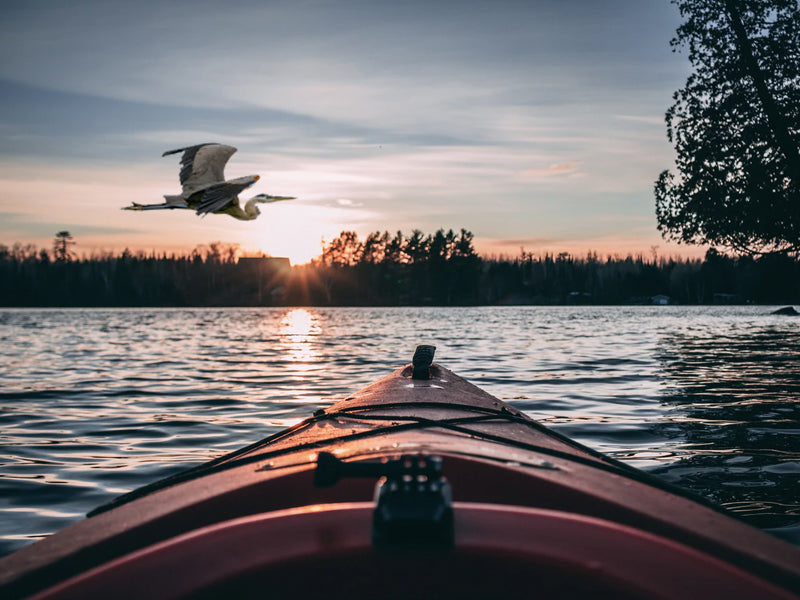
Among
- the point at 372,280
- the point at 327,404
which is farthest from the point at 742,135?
the point at 372,280

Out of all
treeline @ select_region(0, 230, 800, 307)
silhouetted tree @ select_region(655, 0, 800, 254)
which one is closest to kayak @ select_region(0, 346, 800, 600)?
silhouetted tree @ select_region(655, 0, 800, 254)

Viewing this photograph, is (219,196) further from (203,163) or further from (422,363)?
(422,363)

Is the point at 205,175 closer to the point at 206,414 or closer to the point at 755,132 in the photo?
the point at 206,414

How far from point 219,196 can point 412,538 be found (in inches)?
134

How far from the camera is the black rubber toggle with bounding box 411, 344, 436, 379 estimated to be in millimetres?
5172

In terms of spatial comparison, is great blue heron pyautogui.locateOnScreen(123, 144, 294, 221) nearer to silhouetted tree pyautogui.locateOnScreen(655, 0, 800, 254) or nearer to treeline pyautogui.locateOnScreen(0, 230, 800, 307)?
silhouetted tree pyautogui.locateOnScreen(655, 0, 800, 254)

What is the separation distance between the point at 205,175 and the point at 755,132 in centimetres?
1648

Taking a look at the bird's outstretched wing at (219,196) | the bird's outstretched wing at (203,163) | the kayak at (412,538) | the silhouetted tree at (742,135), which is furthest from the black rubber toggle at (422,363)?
the silhouetted tree at (742,135)

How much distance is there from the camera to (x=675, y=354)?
575 inches

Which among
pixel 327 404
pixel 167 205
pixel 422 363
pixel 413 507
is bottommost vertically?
pixel 327 404

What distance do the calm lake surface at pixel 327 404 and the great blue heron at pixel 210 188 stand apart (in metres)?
2.10

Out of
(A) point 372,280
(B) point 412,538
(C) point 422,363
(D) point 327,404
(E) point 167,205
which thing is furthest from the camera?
(A) point 372,280

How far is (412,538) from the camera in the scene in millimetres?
1303

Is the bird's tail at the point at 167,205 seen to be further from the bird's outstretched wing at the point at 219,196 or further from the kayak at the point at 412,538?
the kayak at the point at 412,538
